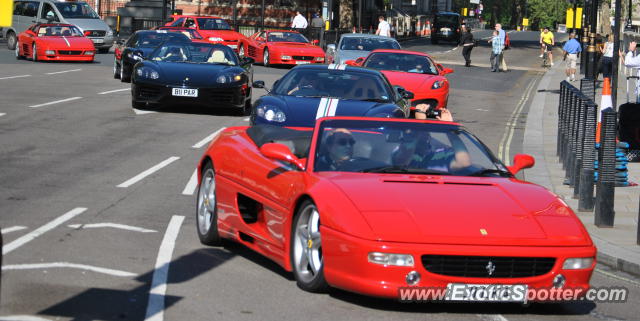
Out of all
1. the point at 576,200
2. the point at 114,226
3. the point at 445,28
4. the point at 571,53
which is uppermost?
the point at 445,28

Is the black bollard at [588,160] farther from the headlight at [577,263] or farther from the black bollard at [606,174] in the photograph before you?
the headlight at [577,263]

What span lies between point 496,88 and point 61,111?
62.9 feet

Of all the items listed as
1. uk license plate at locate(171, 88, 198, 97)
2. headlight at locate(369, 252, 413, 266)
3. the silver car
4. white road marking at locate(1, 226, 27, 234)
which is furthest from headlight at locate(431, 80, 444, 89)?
headlight at locate(369, 252, 413, 266)

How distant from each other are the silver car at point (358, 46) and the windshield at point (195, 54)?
9940 millimetres

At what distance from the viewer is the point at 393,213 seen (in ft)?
24.5

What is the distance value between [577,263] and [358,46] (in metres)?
27.7

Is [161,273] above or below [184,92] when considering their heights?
below

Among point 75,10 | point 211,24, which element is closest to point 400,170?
point 211,24

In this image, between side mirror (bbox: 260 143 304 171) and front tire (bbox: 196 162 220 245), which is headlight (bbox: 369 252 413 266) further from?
front tire (bbox: 196 162 220 245)

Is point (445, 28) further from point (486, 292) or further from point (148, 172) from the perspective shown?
point (486, 292)

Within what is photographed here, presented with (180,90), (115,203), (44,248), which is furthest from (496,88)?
(44,248)

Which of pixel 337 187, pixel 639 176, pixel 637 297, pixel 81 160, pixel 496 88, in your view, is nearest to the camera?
pixel 337 187

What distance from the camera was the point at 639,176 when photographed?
1709 centimetres

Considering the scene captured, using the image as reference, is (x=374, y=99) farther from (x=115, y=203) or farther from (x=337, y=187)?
(x=337, y=187)
